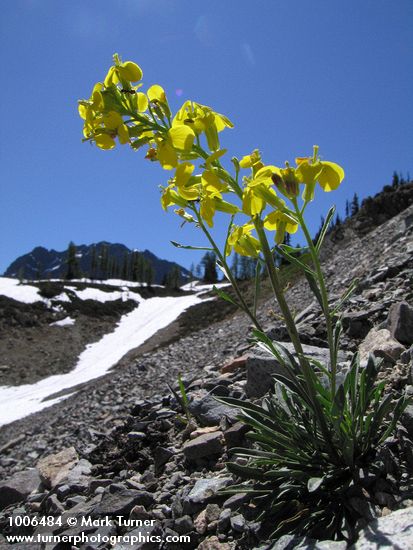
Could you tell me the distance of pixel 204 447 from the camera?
3924mm

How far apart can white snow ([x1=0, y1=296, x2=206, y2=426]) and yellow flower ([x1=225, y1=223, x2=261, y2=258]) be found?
18427mm

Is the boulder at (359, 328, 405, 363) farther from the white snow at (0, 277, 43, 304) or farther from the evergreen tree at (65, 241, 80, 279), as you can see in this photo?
the evergreen tree at (65, 241, 80, 279)

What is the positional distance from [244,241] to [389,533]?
1.84 m

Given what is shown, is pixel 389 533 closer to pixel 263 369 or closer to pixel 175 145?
pixel 175 145

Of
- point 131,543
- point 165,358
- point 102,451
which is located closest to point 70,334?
point 165,358

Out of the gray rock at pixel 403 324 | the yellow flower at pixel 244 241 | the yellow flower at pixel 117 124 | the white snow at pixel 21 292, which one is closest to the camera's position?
the yellow flower at pixel 117 124

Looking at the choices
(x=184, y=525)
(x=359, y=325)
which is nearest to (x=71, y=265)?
(x=359, y=325)

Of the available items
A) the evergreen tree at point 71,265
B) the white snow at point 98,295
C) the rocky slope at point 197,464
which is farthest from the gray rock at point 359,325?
the evergreen tree at point 71,265

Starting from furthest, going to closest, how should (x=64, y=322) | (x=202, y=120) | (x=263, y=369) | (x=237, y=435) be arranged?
(x=64, y=322), (x=263, y=369), (x=237, y=435), (x=202, y=120)

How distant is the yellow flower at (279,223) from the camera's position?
2510 mm

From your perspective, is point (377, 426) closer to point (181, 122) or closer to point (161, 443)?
point (181, 122)

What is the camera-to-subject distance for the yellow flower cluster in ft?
7.72

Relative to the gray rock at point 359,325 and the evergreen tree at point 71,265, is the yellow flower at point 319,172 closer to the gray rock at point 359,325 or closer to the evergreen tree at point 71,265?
the gray rock at point 359,325

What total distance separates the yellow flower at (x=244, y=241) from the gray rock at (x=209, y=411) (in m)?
2.39
